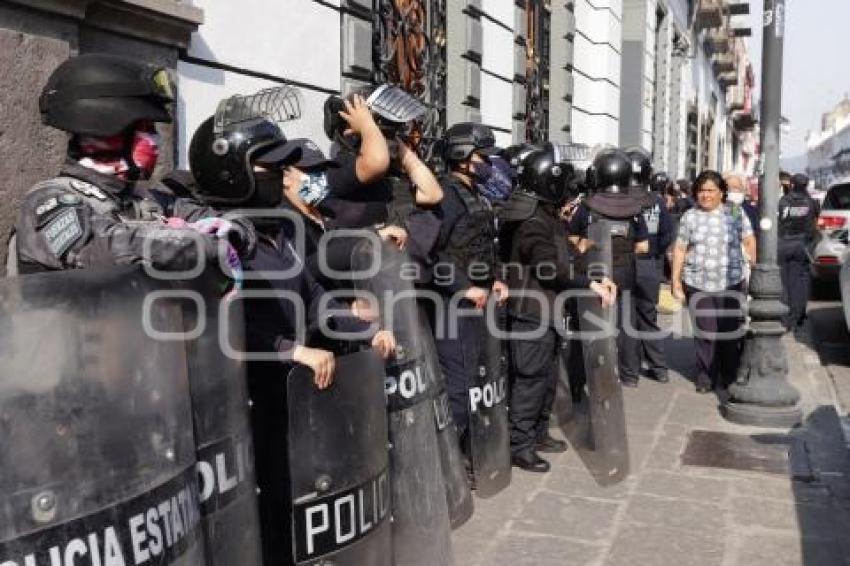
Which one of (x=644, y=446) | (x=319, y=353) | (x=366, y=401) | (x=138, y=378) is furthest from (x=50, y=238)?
(x=644, y=446)

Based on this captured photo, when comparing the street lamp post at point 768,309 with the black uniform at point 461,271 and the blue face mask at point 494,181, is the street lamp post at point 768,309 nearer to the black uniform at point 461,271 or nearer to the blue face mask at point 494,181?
the blue face mask at point 494,181

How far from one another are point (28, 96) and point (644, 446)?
391 cm

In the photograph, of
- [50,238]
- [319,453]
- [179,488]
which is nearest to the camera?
[179,488]

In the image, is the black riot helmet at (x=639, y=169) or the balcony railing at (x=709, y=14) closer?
the black riot helmet at (x=639, y=169)

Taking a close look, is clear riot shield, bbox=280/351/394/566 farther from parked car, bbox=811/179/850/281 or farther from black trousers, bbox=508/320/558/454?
parked car, bbox=811/179/850/281

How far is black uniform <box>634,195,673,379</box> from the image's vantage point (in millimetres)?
7398

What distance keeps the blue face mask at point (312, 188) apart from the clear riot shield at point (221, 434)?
1.06 meters

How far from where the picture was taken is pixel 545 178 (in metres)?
4.96

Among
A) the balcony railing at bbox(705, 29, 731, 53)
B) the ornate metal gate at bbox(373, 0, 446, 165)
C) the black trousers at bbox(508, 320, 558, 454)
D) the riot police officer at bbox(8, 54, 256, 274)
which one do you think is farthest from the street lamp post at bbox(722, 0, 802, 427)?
the balcony railing at bbox(705, 29, 731, 53)

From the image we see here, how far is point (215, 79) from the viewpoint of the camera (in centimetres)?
511

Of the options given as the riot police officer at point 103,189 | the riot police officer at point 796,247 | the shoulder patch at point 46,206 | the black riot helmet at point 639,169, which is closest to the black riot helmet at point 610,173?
the black riot helmet at point 639,169

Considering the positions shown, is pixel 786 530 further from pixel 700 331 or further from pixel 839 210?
pixel 839 210

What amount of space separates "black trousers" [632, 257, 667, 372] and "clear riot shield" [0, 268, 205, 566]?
5967 mm

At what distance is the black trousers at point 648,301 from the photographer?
740 cm
